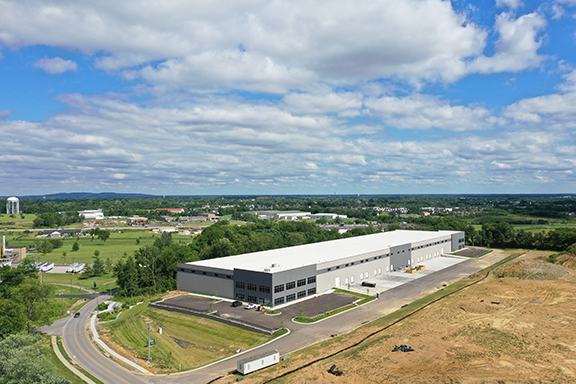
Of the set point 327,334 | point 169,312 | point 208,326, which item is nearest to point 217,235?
point 169,312

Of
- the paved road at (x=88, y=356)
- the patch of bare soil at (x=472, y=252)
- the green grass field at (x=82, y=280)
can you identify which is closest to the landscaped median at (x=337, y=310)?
the paved road at (x=88, y=356)

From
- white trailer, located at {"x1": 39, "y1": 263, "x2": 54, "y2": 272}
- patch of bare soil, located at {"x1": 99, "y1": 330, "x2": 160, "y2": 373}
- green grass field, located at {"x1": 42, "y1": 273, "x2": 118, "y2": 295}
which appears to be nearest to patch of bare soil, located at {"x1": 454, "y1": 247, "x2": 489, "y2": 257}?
patch of bare soil, located at {"x1": 99, "y1": 330, "x2": 160, "y2": 373}

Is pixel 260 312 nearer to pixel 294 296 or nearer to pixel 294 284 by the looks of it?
pixel 294 296

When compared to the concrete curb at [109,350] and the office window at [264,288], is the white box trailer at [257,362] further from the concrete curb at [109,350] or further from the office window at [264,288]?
the office window at [264,288]

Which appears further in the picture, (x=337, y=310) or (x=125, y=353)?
(x=337, y=310)

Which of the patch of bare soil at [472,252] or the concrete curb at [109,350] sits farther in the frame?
the patch of bare soil at [472,252]

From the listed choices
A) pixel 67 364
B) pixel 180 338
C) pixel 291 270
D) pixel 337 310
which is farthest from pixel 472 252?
pixel 67 364

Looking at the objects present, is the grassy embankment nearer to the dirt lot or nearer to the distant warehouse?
the dirt lot

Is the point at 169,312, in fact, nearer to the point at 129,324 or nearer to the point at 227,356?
the point at 129,324
